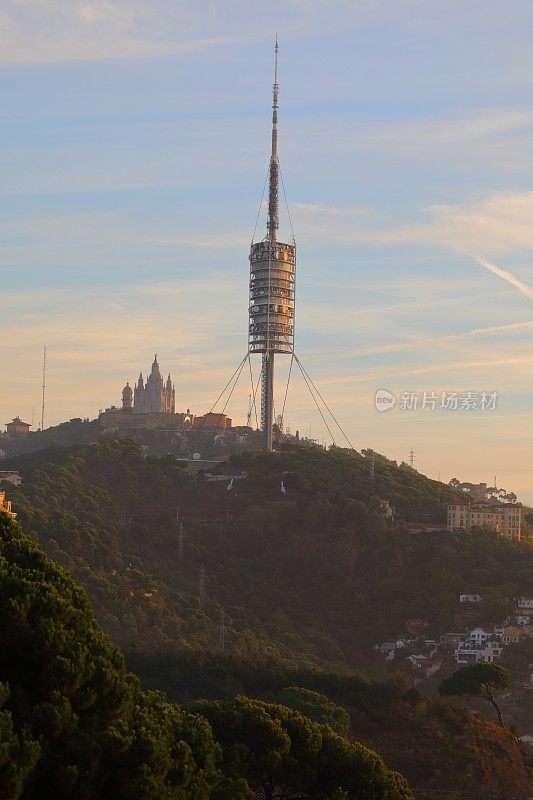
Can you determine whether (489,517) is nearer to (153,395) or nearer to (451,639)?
(451,639)

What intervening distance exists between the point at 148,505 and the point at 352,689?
48038 millimetres

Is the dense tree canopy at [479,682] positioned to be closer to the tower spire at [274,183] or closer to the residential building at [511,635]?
the residential building at [511,635]

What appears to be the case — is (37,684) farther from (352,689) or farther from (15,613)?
(352,689)

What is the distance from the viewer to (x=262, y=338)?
10144 cm

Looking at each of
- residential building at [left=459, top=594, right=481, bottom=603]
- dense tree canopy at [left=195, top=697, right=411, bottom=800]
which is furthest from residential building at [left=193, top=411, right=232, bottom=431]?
dense tree canopy at [left=195, top=697, right=411, bottom=800]

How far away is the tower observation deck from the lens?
101 metres

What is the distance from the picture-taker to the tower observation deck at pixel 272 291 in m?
101

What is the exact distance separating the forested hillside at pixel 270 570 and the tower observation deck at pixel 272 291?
28.7 ft

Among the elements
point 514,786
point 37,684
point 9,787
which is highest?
point 37,684

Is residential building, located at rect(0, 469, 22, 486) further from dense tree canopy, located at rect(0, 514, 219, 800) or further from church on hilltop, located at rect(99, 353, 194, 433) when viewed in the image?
dense tree canopy, located at rect(0, 514, 219, 800)

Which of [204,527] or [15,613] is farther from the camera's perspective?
[204,527]

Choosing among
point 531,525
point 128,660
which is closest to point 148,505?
point 531,525

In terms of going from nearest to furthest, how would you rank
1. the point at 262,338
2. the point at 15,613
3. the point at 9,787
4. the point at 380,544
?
1. the point at 9,787
2. the point at 15,613
3. the point at 380,544
4. the point at 262,338

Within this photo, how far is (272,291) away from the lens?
102125mm
